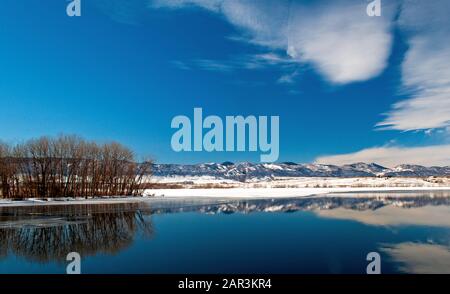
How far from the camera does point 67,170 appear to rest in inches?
2074

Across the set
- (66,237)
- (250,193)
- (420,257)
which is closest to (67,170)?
(250,193)

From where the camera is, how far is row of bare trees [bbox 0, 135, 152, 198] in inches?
1876

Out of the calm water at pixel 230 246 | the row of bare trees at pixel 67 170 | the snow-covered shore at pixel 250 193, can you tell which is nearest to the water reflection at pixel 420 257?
the calm water at pixel 230 246

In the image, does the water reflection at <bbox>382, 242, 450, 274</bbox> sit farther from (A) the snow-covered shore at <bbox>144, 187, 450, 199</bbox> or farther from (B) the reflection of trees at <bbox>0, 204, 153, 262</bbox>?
(A) the snow-covered shore at <bbox>144, 187, 450, 199</bbox>

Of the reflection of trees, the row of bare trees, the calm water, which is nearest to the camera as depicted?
the calm water

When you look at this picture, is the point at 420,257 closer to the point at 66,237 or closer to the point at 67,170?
the point at 66,237

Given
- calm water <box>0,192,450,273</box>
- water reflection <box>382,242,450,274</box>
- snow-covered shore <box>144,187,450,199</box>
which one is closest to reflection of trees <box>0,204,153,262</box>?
calm water <box>0,192,450,273</box>

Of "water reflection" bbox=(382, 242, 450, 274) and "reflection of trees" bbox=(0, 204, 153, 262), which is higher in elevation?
"water reflection" bbox=(382, 242, 450, 274)

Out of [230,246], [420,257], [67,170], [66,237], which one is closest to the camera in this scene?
[420,257]

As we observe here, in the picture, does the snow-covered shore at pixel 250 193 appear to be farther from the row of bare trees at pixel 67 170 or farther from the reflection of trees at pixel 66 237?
the reflection of trees at pixel 66 237

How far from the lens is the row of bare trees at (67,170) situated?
4766cm
